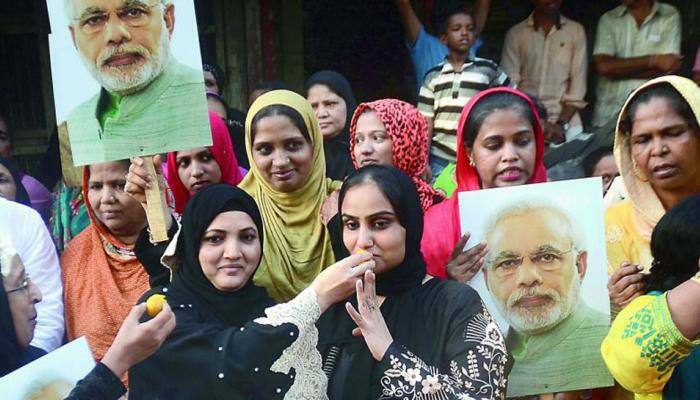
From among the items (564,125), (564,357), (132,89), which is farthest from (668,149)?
(564,125)

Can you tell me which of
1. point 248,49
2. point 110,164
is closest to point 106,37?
point 110,164

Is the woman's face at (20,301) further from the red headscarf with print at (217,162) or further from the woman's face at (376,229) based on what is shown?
the woman's face at (376,229)

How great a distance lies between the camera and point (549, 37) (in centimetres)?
547

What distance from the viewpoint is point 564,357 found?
257cm

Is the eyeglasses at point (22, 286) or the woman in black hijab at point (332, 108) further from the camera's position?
the woman in black hijab at point (332, 108)

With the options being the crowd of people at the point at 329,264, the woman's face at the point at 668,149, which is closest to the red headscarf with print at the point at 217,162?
the crowd of people at the point at 329,264

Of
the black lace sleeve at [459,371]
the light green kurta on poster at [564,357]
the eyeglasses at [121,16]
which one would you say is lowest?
the light green kurta on poster at [564,357]

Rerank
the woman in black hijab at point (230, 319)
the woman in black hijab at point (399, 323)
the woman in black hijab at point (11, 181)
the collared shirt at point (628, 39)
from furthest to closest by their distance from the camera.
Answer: the collared shirt at point (628, 39) → the woman in black hijab at point (11, 181) → the woman in black hijab at point (230, 319) → the woman in black hijab at point (399, 323)

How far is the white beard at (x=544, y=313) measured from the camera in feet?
8.49

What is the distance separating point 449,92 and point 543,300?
7.49 ft

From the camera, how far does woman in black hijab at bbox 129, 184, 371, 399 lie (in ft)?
7.54

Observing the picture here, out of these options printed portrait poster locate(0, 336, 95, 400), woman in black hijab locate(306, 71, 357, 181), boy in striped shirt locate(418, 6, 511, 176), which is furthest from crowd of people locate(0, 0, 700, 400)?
boy in striped shirt locate(418, 6, 511, 176)

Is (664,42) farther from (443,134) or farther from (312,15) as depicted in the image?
(312,15)

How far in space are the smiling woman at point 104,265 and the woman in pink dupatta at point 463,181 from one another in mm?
1048
